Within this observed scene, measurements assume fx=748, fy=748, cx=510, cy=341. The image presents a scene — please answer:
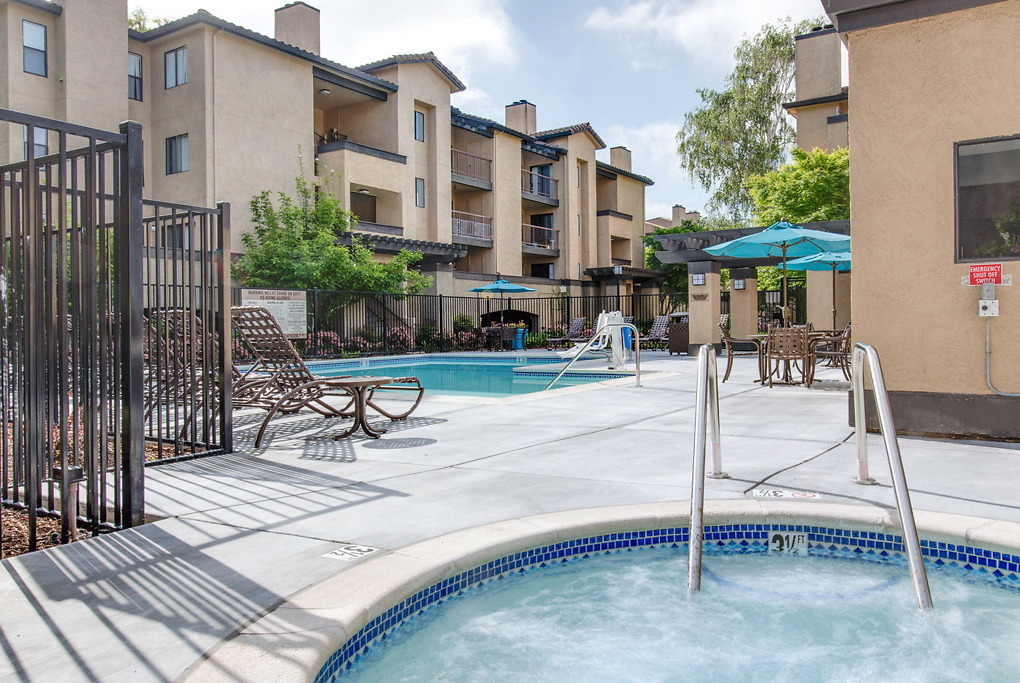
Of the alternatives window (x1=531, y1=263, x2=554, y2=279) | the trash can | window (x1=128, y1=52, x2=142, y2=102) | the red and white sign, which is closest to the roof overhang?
the red and white sign

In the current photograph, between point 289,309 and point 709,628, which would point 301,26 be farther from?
point 709,628

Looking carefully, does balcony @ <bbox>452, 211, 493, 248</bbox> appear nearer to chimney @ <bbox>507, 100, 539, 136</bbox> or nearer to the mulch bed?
chimney @ <bbox>507, 100, 539, 136</bbox>

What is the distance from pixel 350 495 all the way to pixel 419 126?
2549 cm

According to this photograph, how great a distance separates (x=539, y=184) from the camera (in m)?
35.7

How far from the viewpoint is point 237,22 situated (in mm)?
21438

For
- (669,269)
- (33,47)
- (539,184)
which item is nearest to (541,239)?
(539,184)

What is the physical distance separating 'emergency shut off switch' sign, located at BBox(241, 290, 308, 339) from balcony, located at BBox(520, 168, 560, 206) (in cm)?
1638

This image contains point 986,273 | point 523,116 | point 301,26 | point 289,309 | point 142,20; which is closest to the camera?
point 986,273

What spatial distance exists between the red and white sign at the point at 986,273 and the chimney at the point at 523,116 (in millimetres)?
32100

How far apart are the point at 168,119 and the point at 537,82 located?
795 inches

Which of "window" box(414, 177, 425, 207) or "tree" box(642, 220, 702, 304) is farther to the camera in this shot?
"tree" box(642, 220, 702, 304)

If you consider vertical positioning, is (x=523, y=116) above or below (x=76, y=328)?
above

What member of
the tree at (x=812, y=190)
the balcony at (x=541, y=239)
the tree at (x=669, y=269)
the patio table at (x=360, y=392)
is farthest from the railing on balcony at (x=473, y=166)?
the patio table at (x=360, y=392)

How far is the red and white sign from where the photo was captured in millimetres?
6238
